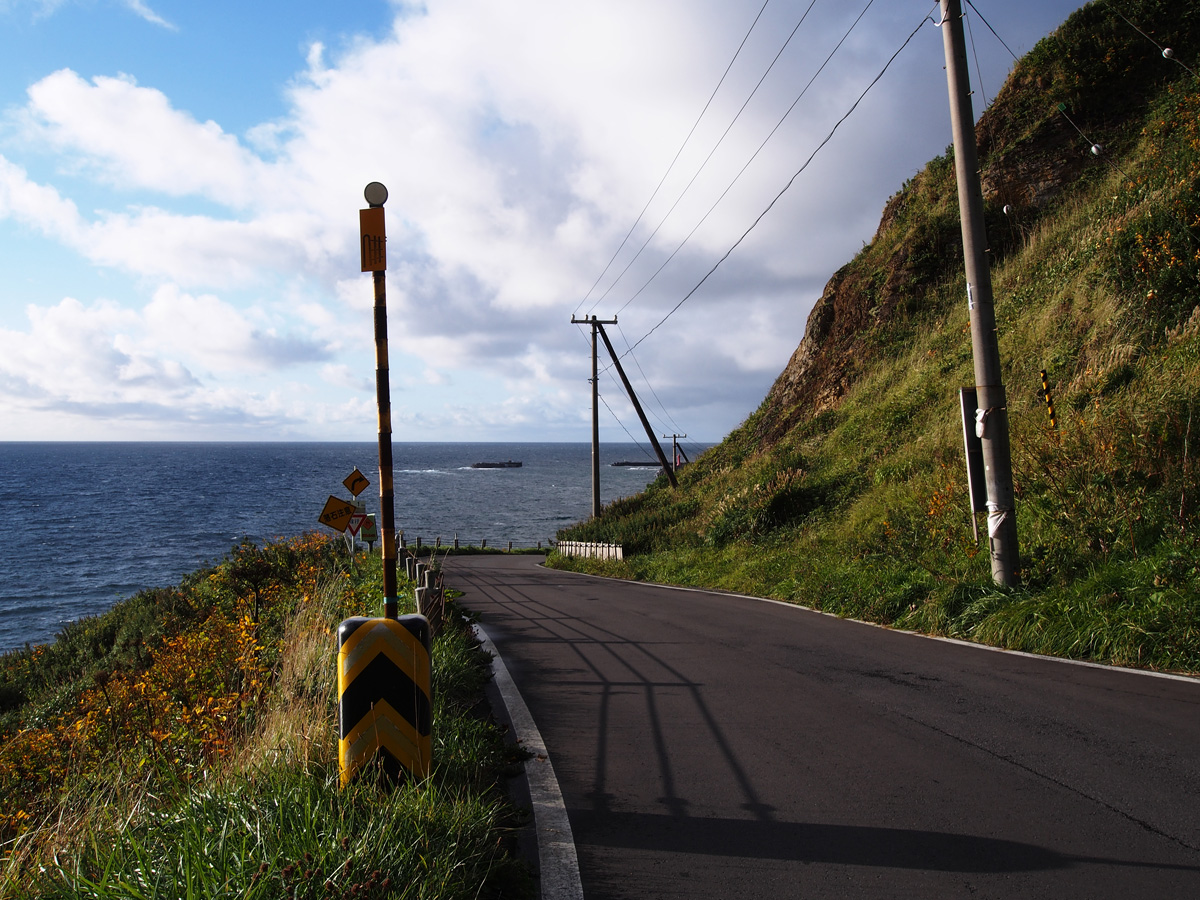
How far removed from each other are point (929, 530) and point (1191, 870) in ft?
26.7

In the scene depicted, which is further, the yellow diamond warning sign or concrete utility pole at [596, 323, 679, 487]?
concrete utility pole at [596, 323, 679, 487]

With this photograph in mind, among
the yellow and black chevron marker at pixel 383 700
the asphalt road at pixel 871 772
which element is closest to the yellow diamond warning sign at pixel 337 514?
the asphalt road at pixel 871 772

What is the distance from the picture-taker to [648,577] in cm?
2023

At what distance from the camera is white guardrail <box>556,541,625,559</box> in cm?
2477

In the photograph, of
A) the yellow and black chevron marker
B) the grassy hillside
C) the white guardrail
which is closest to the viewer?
the yellow and black chevron marker

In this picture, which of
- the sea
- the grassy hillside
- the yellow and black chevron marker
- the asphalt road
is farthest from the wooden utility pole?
the sea

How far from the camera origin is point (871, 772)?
15.3 feet

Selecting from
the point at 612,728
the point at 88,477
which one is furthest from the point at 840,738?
the point at 88,477

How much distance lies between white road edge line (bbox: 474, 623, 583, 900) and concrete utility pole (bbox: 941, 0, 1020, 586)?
5.52 metres

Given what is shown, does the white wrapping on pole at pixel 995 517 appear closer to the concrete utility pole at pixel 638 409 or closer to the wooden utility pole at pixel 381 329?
the wooden utility pole at pixel 381 329

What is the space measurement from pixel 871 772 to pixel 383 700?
2.89 meters

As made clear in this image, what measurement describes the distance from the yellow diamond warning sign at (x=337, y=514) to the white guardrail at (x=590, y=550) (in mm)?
13696

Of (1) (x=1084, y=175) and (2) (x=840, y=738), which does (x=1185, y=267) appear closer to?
(1) (x=1084, y=175)

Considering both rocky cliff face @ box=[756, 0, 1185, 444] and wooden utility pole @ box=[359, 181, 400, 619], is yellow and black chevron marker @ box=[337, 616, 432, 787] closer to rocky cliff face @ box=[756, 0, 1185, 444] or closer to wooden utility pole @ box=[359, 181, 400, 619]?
wooden utility pole @ box=[359, 181, 400, 619]
